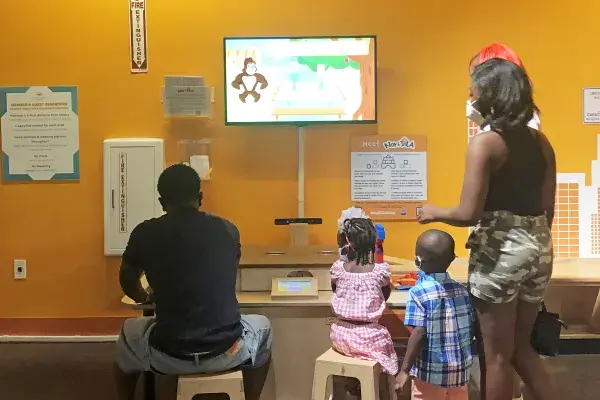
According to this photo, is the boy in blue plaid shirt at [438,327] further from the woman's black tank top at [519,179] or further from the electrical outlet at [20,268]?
the electrical outlet at [20,268]

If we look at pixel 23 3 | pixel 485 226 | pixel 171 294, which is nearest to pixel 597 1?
pixel 485 226

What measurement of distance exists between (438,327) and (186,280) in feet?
2.97

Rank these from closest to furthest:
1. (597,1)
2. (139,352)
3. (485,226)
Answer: (485,226) → (139,352) → (597,1)

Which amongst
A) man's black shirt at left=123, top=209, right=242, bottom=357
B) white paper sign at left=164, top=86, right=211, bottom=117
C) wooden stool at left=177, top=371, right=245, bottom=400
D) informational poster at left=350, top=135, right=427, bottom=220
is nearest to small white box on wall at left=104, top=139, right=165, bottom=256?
white paper sign at left=164, top=86, right=211, bottom=117

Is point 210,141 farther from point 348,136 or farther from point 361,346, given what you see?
point 361,346

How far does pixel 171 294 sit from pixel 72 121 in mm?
1774

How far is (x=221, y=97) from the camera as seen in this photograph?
3547 mm

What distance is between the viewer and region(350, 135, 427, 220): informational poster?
11.6 ft

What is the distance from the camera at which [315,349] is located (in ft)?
8.61

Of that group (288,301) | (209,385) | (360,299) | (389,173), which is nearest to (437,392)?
(360,299)

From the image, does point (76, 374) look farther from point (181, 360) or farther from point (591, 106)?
point (591, 106)

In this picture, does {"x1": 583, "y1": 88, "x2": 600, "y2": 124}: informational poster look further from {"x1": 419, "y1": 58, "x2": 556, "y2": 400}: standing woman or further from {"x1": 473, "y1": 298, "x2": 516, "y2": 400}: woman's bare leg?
{"x1": 473, "y1": 298, "x2": 516, "y2": 400}: woman's bare leg

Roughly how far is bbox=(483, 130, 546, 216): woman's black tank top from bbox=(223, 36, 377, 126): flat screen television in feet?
4.54

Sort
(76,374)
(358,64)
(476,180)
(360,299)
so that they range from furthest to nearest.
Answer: (358,64), (76,374), (360,299), (476,180)
